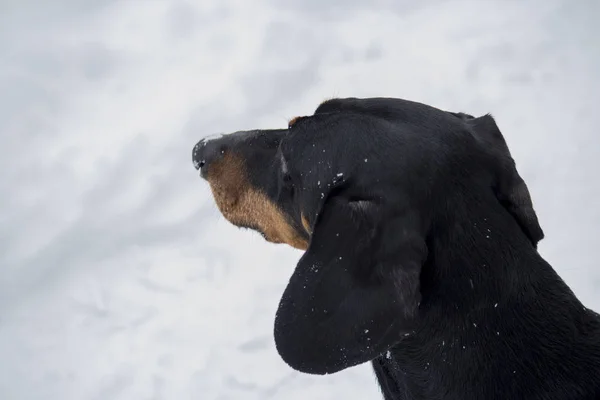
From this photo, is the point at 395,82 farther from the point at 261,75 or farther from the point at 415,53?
the point at 261,75

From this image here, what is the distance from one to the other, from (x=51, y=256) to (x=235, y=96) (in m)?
2.60

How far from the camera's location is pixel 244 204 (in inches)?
143

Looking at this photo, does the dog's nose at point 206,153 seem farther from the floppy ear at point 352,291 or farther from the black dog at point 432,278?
the floppy ear at point 352,291

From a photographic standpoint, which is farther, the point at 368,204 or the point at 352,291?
the point at 368,204

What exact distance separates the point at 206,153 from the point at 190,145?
138 inches

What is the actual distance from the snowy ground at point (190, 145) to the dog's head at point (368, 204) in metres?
2.74

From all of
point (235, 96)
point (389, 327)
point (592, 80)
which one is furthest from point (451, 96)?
point (389, 327)

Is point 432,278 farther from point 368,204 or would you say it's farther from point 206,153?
point 206,153

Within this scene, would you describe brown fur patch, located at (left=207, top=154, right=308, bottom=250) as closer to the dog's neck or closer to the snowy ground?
the dog's neck

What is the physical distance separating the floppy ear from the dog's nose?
1.33m

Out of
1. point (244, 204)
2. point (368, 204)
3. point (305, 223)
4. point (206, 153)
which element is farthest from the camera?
point (206, 153)

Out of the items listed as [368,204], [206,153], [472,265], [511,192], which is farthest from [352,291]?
[206,153]

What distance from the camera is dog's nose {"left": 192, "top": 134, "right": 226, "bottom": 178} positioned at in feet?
12.4

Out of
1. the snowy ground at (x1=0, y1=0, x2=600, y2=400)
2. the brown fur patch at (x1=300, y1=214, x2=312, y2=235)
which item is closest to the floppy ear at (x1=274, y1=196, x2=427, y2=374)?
the brown fur patch at (x1=300, y1=214, x2=312, y2=235)
